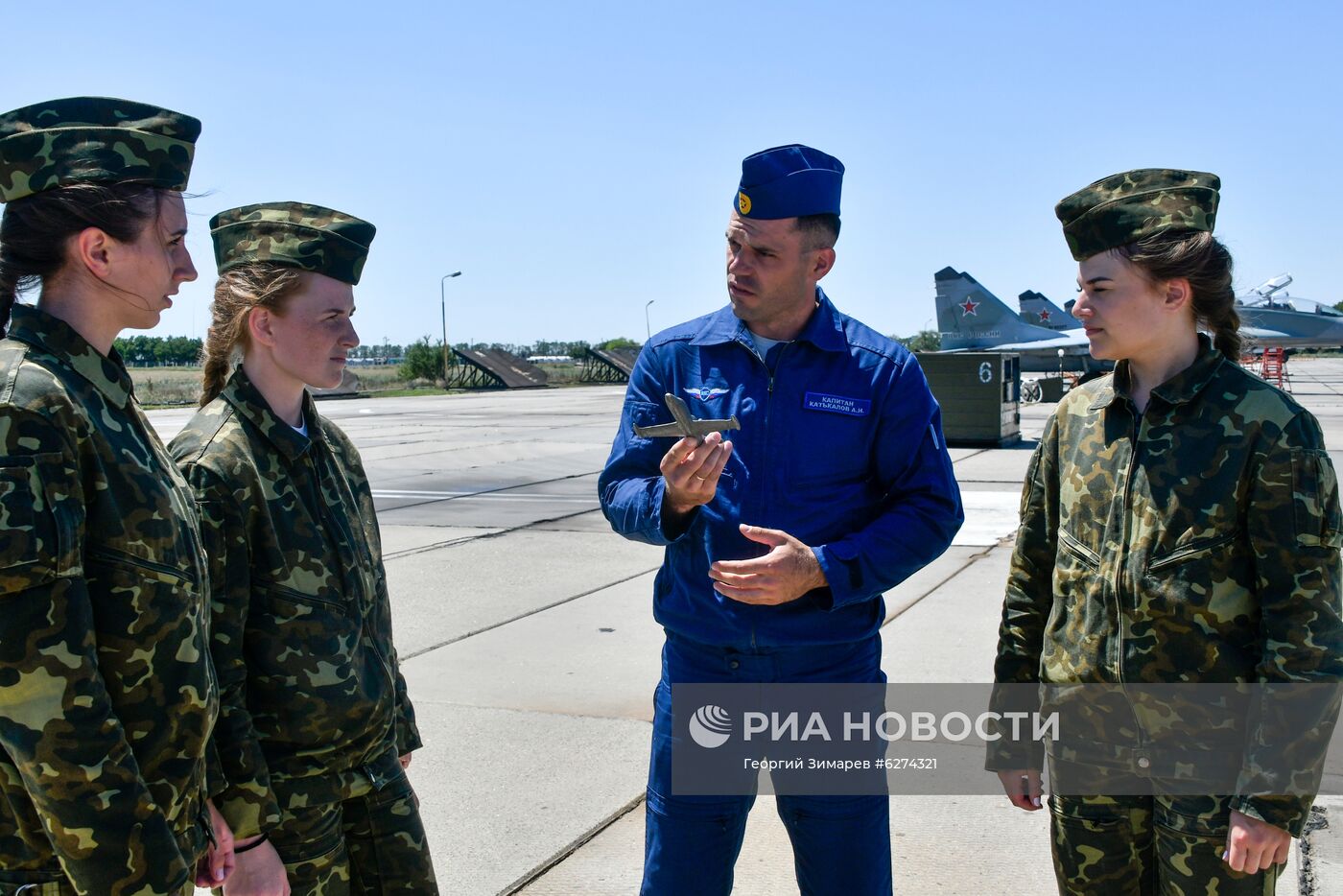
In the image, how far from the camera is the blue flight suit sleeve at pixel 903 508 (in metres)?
2.41

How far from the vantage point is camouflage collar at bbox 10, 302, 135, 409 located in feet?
5.50

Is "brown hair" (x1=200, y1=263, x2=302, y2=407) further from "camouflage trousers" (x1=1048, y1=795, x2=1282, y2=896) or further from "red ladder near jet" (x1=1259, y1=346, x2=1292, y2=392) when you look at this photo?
"red ladder near jet" (x1=1259, y1=346, x2=1292, y2=392)

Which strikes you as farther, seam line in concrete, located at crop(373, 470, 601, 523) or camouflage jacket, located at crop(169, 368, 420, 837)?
seam line in concrete, located at crop(373, 470, 601, 523)

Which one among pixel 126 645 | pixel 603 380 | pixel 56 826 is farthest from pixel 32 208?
pixel 603 380

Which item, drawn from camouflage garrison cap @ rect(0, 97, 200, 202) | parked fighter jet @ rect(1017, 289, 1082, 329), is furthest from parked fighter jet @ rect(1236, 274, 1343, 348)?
camouflage garrison cap @ rect(0, 97, 200, 202)

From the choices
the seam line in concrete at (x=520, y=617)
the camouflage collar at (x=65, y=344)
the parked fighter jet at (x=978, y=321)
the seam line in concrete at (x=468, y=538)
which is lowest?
the seam line in concrete at (x=520, y=617)

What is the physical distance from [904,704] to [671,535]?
9.63 feet

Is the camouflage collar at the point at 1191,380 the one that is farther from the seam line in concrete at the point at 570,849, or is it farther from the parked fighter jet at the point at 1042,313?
the parked fighter jet at the point at 1042,313

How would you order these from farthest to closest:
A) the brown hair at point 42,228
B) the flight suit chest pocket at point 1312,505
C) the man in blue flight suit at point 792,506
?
the man in blue flight suit at point 792,506 < the flight suit chest pocket at point 1312,505 < the brown hair at point 42,228

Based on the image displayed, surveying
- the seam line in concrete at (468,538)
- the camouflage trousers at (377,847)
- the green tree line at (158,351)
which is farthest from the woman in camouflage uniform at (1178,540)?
the green tree line at (158,351)

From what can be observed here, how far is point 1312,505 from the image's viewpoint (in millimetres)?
2029

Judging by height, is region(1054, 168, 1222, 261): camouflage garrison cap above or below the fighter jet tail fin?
below

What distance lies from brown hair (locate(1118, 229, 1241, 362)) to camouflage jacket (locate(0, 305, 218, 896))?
1889mm

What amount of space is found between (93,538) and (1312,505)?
2.08 m
